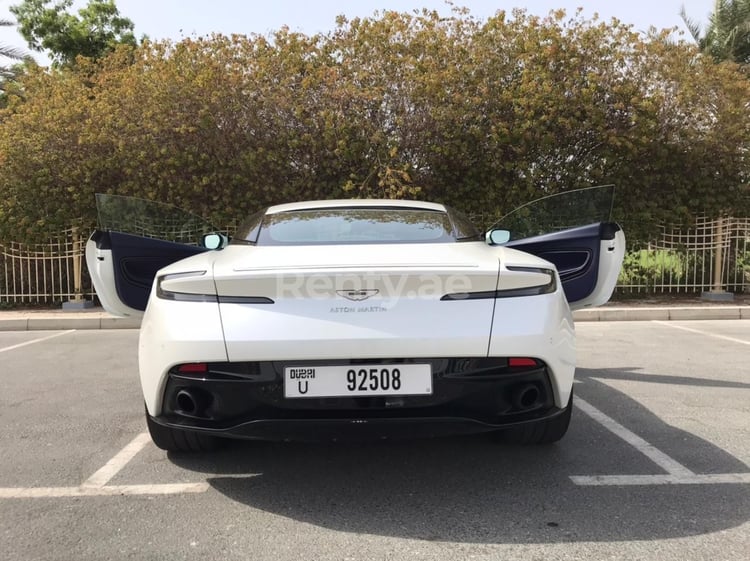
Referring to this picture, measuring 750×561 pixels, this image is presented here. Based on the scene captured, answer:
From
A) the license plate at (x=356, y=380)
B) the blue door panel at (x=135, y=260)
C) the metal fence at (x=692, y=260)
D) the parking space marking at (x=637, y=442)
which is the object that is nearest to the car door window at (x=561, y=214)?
the parking space marking at (x=637, y=442)

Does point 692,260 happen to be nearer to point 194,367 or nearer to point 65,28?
point 194,367

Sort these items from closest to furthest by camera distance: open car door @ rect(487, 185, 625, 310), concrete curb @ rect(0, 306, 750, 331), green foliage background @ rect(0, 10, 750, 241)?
open car door @ rect(487, 185, 625, 310)
concrete curb @ rect(0, 306, 750, 331)
green foliage background @ rect(0, 10, 750, 241)

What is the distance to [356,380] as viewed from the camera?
247cm

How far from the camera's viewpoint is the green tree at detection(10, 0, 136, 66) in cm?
2070

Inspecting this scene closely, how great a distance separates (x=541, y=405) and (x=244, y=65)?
958 centimetres

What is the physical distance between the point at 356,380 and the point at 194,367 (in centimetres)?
68

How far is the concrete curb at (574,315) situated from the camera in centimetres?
918

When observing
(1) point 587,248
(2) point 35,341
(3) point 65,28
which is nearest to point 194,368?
(1) point 587,248

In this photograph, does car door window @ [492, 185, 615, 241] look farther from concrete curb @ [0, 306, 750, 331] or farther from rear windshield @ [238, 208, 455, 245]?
concrete curb @ [0, 306, 750, 331]

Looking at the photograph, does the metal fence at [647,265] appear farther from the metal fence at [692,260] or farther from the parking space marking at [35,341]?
the parking space marking at [35,341]

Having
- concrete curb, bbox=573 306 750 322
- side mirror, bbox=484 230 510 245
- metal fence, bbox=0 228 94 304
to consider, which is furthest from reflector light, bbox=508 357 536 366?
metal fence, bbox=0 228 94 304

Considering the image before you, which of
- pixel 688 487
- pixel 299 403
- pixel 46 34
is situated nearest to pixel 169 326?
pixel 299 403

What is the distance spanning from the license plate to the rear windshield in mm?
825

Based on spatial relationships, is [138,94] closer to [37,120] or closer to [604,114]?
[37,120]
